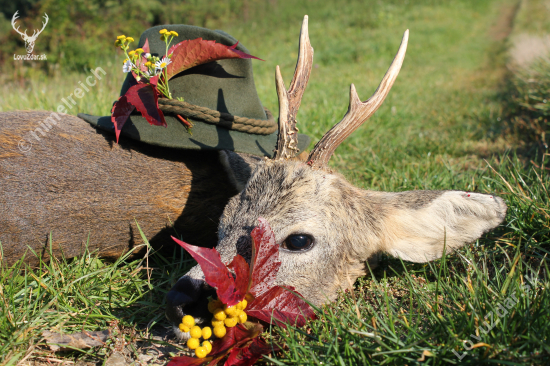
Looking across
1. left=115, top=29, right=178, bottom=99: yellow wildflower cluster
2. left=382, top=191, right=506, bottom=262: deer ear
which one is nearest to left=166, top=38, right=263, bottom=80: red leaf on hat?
left=115, top=29, right=178, bottom=99: yellow wildflower cluster

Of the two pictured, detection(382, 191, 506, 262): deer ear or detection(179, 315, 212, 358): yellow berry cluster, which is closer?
detection(179, 315, 212, 358): yellow berry cluster

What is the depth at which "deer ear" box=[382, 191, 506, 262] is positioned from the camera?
2361 mm

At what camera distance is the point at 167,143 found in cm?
270

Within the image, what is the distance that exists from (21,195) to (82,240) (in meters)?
0.46

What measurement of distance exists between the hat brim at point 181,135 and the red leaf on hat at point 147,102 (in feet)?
0.82

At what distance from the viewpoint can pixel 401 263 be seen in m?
2.84

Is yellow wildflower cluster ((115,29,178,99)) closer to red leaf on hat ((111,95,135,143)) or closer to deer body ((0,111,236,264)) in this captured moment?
red leaf on hat ((111,95,135,143))

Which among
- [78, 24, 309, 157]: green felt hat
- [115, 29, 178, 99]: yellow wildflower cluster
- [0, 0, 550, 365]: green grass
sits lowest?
[0, 0, 550, 365]: green grass

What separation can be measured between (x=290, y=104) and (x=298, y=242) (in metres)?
0.89

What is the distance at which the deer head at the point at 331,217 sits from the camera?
7.48 feet

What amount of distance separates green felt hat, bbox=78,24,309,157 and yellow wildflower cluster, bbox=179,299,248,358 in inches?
47.4

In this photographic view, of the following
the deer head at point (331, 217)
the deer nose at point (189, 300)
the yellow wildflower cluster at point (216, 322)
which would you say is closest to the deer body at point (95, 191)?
the deer head at point (331, 217)

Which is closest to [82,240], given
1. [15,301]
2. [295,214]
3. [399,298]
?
[15,301]

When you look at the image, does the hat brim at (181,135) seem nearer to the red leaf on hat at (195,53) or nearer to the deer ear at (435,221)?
the red leaf on hat at (195,53)
